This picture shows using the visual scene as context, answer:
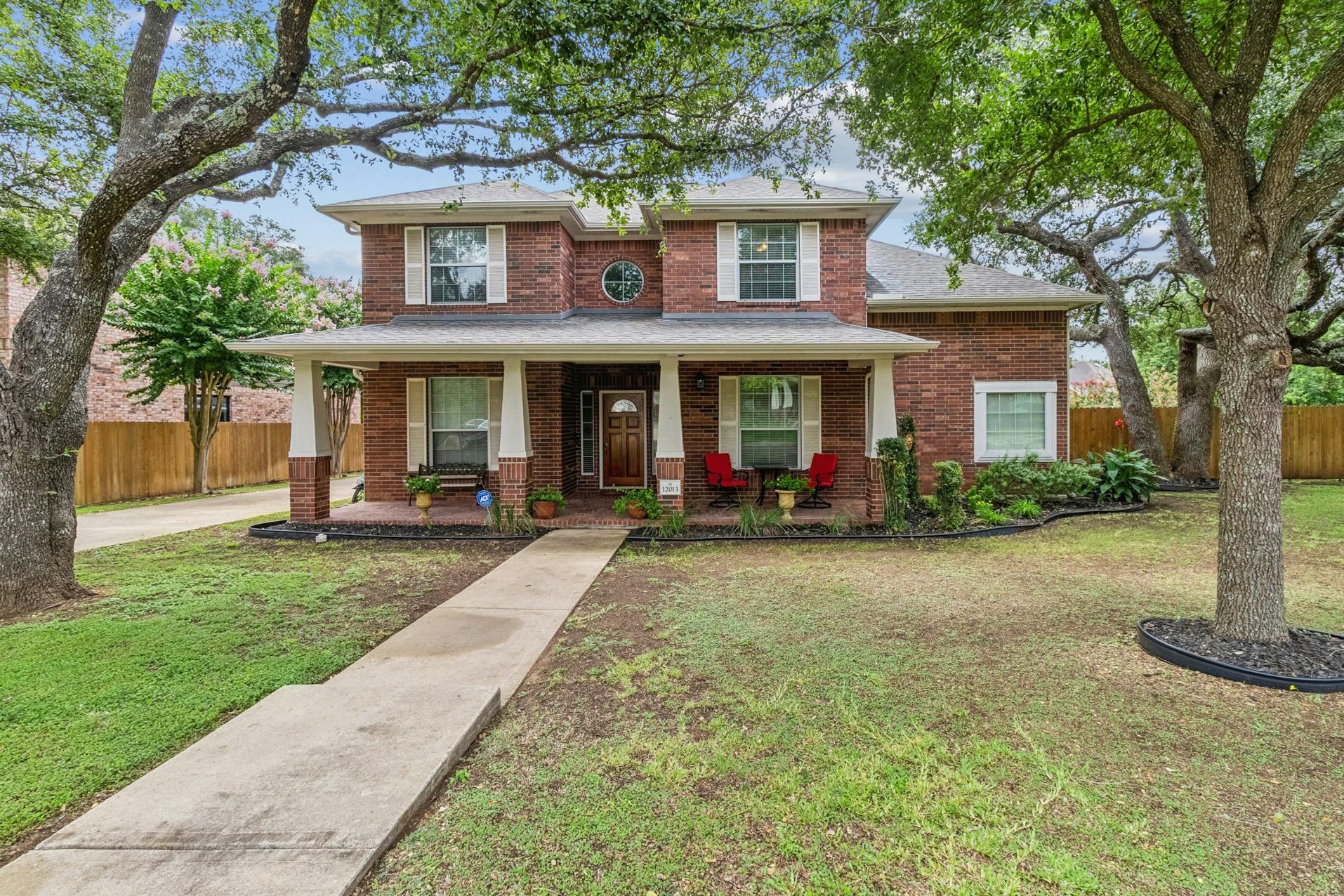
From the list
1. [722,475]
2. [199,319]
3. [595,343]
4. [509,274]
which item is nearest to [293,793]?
[595,343]

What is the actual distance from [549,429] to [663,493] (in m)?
3.15

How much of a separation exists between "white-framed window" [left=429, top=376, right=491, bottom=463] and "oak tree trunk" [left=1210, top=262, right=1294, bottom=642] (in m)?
10.6

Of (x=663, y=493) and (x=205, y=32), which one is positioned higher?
(x=205, y=32)

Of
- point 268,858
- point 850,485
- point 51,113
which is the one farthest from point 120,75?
point 850,485

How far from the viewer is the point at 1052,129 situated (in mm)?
6215

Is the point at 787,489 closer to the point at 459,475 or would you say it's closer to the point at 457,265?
the point at 459,475

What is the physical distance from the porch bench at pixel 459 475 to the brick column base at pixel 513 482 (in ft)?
7.34

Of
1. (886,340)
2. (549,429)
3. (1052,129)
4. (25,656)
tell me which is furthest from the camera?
(549,429)

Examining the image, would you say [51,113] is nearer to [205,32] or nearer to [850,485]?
[205,32]

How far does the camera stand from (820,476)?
422 inches

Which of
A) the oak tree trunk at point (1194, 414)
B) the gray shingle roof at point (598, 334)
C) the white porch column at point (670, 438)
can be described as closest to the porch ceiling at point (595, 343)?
the gray shingle roof at point (598, 334)

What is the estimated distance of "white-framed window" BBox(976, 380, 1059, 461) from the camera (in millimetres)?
12250

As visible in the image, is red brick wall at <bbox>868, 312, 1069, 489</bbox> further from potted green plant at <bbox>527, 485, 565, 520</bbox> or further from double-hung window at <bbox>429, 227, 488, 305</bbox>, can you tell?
double-hung window at <bbox>429, 227, 488, 305</bbox>

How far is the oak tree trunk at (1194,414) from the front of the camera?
1418 cm
